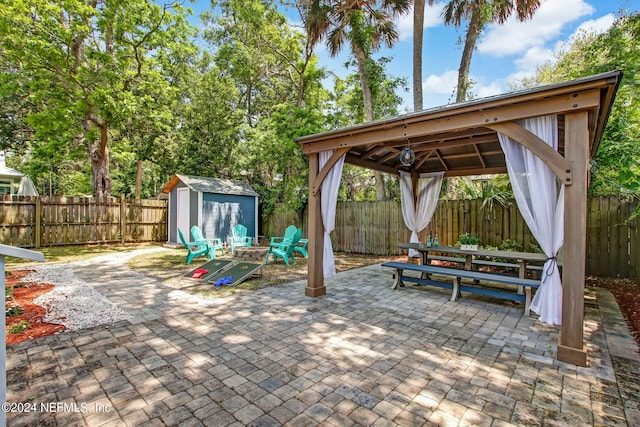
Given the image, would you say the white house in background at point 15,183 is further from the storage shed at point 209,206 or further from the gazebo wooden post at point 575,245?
the gazebo wooden post at point 575,245

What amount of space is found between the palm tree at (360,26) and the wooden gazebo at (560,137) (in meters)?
5.39

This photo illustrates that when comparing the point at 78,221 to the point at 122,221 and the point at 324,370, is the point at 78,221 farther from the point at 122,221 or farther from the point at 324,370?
the point at 324,370

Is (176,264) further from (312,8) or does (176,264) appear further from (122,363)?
(312,8)

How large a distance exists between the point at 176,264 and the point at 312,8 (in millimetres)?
8460

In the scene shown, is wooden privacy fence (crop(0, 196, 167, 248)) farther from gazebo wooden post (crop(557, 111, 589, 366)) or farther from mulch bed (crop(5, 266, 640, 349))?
gazebo wooden post (crop(557, 111, 589, 366))

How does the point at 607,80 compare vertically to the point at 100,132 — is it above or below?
below

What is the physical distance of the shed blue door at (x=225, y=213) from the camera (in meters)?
10.5

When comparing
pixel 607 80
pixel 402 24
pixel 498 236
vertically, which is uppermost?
pixel 402 24

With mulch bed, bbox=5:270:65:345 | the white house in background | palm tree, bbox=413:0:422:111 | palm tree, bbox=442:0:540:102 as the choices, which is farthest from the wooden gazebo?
the white house in background

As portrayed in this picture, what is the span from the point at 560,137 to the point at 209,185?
32.4 feet

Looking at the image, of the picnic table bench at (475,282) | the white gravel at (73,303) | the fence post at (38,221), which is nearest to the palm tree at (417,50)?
the picnic table bench at (475,282)

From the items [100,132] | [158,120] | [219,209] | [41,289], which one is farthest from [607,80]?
[100,132]

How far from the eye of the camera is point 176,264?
7477mm

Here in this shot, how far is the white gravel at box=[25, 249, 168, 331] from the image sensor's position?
363 cm
